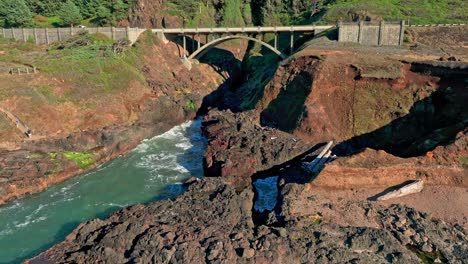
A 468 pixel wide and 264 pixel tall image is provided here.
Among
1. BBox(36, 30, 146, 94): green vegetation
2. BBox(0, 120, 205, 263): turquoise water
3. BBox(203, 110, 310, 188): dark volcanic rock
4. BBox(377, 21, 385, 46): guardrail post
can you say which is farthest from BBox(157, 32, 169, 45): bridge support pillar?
BBox(377, 21, 385, 46): guardrail post

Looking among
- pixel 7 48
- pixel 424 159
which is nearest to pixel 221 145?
pixel 424 159

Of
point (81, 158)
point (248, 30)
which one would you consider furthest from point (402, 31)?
point (81, 158)

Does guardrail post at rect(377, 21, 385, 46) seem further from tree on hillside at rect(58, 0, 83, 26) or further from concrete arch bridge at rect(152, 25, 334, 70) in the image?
tree on hillside at rect(58, 0, 83, 26)

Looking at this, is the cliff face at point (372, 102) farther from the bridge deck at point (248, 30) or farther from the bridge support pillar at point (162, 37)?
the bridge support pillar at point (162, 37)

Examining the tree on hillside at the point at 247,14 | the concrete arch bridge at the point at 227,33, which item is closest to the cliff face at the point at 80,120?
the concrete arch bridge at the point at 227,33

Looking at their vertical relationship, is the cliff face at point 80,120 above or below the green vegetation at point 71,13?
below

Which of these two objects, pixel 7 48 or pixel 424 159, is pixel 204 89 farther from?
pixel 424 159

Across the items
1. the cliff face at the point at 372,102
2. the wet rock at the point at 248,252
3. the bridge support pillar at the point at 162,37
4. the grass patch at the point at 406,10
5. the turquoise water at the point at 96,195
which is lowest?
the turquoise water at the point at 96,195

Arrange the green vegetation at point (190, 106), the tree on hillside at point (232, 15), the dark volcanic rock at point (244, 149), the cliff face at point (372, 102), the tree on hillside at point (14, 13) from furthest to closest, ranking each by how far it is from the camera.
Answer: the tree on hillside at point (232, 15) < the tree on hillside at point (14, 13) < the green vegetation at point (190, 106) < the cliff face at point (372, 102) < the dark volcanic rock at point (244, 149)
